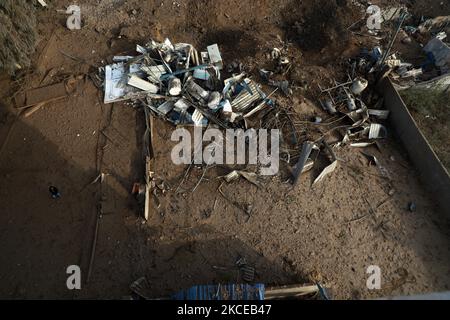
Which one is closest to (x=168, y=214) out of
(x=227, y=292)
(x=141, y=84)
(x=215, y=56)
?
(x=227, y=292)

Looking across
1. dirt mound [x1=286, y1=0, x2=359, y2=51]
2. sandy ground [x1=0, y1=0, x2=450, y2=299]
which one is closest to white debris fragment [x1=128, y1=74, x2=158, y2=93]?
sandy ground [x1=0, y1=0, x2=450, y2=299]

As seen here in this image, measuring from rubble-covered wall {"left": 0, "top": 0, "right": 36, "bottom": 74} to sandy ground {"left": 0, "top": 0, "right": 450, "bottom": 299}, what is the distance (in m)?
0.48

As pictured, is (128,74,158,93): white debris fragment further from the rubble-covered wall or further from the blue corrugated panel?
the blue corrugated panel

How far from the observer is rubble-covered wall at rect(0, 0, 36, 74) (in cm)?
772

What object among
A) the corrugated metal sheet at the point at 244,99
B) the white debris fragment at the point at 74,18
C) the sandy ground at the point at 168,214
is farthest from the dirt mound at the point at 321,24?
the white debris fragment at the point at 74,18

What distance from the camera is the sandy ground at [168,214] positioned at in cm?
677

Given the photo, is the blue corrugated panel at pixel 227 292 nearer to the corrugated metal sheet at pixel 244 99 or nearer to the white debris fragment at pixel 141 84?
the corrugated metal sheet at pixel 244 99

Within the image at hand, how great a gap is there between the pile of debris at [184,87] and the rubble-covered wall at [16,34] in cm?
208

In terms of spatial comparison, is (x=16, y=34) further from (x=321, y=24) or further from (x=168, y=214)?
(x=321, y=24)

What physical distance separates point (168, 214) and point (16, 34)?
5994mm

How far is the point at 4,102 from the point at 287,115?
24.0ft

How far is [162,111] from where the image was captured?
8.11 metres

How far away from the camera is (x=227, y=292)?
5918 mm

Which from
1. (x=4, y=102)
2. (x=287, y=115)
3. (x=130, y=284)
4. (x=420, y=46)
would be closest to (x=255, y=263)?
(x=130, y=284)
